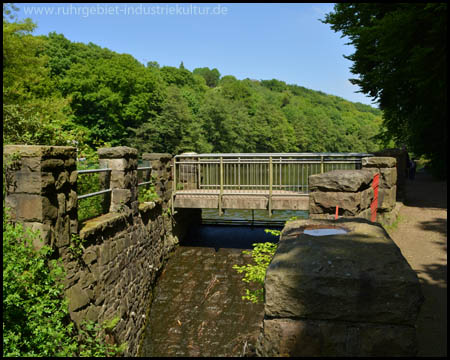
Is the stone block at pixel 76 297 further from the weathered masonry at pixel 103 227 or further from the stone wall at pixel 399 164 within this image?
the stone wall at pixel 399 164

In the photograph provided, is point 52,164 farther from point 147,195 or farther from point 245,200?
point 245,200

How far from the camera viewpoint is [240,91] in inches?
2347

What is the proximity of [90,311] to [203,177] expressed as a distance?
23.6 feet

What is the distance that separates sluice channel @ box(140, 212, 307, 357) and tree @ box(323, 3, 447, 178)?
709 cm

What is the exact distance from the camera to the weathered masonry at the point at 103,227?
4.76 metres

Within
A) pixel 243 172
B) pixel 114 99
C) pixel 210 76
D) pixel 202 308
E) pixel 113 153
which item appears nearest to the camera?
pixel 113 153

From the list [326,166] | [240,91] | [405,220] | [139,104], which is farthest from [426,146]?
[240,91]

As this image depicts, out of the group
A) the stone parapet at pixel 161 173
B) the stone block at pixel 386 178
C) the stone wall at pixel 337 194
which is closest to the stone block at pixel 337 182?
the stone wall at pixel 337 194

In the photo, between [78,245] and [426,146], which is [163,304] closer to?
[78,245]

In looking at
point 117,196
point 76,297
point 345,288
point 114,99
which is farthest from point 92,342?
point 114,99

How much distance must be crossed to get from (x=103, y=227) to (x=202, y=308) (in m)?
3.53

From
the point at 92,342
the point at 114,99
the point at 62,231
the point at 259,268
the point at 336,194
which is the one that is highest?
the point at 114,99

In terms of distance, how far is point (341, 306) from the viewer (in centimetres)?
151

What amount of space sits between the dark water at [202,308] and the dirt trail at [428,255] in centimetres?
303
